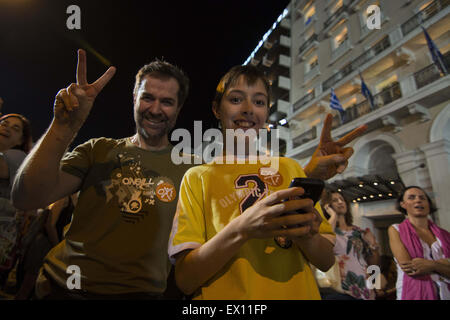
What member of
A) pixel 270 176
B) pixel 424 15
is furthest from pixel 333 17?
pixel 270 176

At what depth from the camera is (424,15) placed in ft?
34.1

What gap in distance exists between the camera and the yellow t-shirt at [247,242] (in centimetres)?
101

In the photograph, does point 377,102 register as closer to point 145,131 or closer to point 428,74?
point 428,74

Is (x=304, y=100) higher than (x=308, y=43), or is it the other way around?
(x=308, y=43)

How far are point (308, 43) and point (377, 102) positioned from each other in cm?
913

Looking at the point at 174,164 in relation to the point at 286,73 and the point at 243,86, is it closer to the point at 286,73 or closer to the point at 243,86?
the point at 243,86

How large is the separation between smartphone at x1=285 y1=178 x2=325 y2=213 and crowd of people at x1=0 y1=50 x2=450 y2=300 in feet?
0.11

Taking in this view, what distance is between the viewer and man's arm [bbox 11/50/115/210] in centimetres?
126

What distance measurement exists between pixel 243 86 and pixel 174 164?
784 mm

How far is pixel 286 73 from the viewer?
846 inches

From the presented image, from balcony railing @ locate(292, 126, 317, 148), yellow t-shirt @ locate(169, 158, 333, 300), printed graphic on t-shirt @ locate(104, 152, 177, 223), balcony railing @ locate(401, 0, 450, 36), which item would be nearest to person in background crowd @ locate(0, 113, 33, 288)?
printed graphic on t-shirt @ locate(104, 152, 177, 223)

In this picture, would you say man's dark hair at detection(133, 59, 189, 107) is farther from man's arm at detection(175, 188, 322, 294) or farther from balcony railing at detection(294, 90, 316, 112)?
balcony railing at detection(294, 90, 316, 112)

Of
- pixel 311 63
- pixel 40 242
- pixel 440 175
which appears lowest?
pixel 40 242

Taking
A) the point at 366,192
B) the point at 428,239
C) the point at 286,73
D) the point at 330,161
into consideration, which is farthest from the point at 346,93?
the point at 330,161
